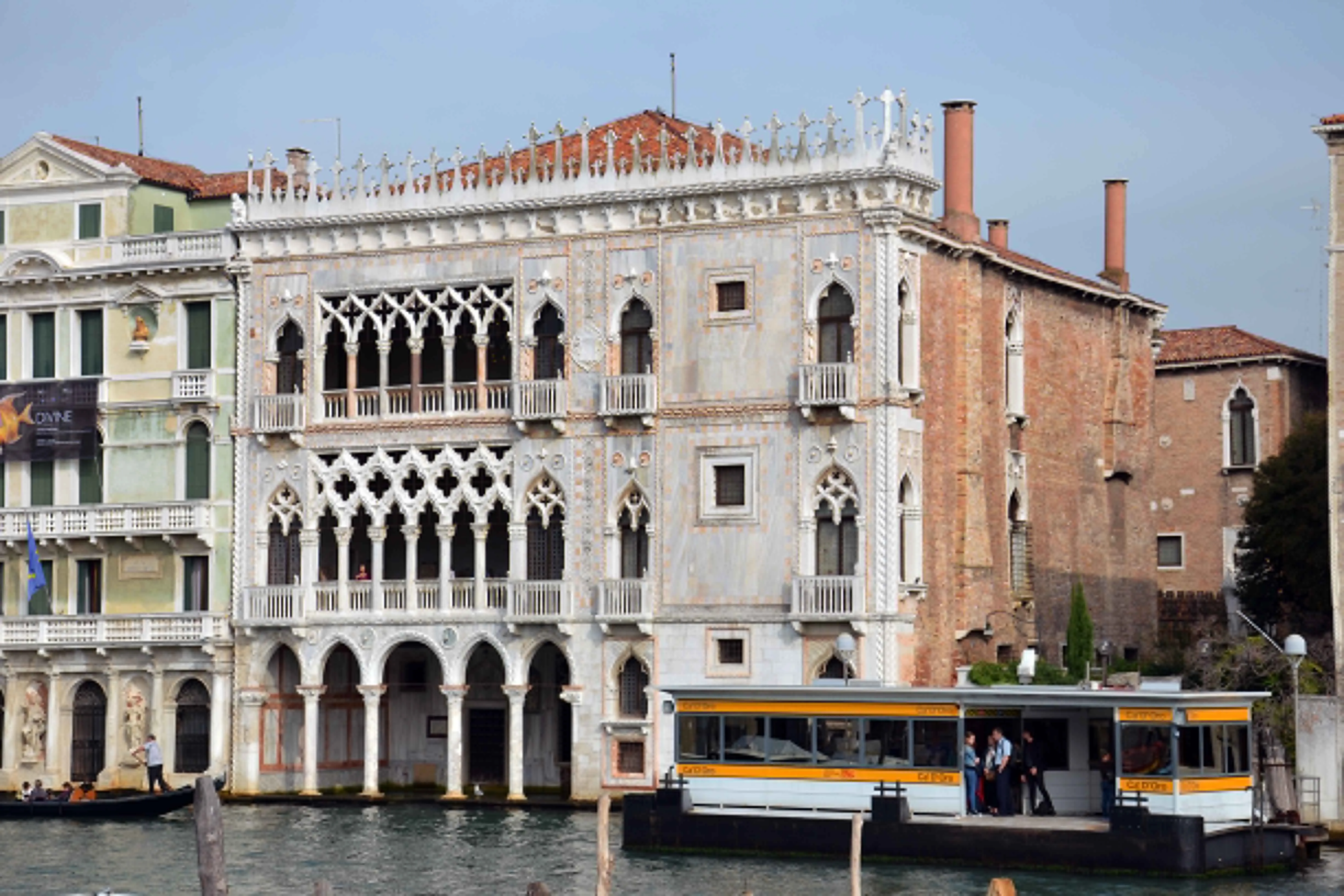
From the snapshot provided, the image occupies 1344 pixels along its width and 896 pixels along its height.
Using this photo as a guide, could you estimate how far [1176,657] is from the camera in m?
47.4

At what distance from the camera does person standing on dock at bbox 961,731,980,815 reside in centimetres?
3244

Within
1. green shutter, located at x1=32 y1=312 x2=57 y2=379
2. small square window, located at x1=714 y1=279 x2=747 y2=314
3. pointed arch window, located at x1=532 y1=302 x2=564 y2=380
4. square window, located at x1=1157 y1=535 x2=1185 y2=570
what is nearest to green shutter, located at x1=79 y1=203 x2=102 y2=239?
green shutter, located at x1=32 y1=312 x2=57 y2=379

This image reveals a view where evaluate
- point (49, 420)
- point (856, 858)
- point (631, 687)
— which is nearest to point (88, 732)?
point (49, 420)

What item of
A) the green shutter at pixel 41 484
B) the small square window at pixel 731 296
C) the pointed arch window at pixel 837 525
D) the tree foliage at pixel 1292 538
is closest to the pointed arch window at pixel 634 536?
the pointed arch window at pixel 837 525

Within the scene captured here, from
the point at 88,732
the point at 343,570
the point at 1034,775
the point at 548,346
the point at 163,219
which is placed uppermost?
the point at 163,219

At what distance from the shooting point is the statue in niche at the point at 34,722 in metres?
46.6

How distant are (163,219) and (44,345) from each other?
10.2ft

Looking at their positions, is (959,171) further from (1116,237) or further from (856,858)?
(856,858)

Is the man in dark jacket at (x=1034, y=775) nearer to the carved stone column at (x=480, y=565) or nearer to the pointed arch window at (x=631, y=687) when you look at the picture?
the pointed arch window at (x=631, y=687)

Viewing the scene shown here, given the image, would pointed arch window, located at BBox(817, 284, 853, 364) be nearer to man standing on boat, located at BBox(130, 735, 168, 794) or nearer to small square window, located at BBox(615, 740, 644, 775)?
small square window, located at BBox(615, 740, 644, 775)

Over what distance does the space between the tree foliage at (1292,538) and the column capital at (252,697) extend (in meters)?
18.0

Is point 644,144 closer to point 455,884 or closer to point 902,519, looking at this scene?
point 902,519

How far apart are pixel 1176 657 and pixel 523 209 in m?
14.4

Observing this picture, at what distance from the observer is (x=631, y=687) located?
4219 centimetres
